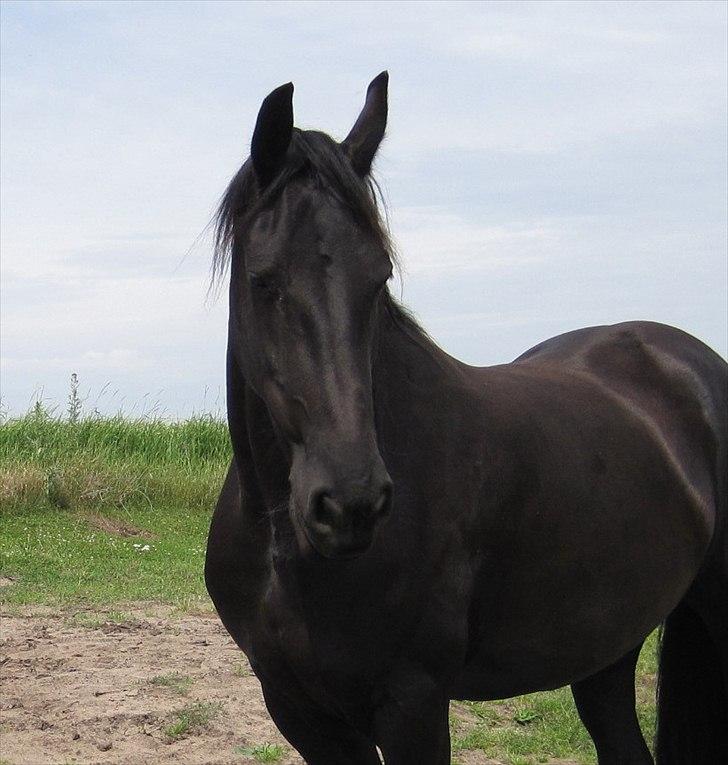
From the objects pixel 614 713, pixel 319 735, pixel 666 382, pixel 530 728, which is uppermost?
pixel 666 382

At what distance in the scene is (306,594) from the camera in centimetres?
254

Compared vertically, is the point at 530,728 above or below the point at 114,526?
above

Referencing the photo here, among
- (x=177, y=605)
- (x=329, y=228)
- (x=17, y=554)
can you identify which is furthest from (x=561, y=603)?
(x=17, y=554)

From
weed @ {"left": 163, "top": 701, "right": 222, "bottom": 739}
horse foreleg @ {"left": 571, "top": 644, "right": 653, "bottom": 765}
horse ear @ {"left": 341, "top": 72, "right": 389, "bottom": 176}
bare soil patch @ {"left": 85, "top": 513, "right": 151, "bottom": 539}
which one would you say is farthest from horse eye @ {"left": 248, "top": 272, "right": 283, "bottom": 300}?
bare soil patch @ {"left": 85, "top": 513, "right": 151, "bottom": 539}

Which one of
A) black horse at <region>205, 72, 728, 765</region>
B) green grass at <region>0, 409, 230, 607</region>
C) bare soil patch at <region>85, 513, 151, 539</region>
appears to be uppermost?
black horse at <region>205, 72, 728, 765</region>

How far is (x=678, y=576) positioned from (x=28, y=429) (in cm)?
1033

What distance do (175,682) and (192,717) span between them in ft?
1.58

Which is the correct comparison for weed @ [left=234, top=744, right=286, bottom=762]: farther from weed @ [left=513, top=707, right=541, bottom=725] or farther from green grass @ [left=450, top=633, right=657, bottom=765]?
weed @ [left=513, top=707, right=541, bottom=725]

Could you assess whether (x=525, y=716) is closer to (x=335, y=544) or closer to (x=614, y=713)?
(x=614, y=713)

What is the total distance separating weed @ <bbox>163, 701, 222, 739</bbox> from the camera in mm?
4727

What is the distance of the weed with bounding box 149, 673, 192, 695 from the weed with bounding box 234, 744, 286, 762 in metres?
0.67

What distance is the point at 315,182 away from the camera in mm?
2398

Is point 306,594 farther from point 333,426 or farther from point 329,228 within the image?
point 329,228

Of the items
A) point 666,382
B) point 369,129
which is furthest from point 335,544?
point 666,382
